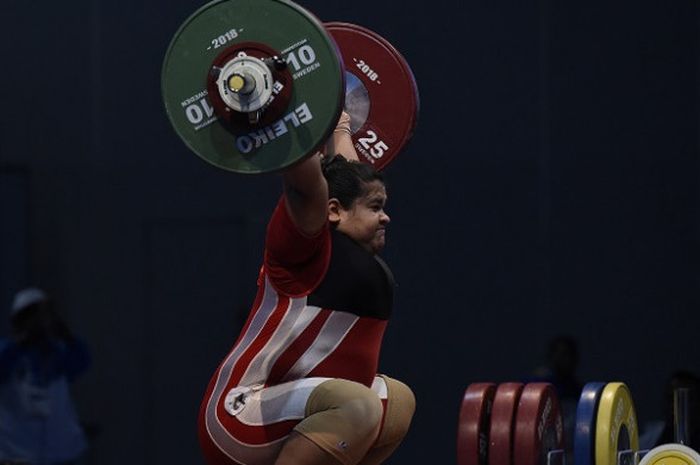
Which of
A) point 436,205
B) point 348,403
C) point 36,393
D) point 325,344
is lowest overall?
point 36,393

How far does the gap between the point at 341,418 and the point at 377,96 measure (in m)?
1.20

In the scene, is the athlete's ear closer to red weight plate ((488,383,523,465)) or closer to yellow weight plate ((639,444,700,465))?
red weight plate ((488,383,523,465))

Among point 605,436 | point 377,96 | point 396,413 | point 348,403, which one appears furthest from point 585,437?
point 377,96

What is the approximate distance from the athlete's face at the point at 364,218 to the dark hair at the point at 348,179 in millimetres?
11

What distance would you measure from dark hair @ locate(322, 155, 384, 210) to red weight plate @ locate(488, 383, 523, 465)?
989 millimetres

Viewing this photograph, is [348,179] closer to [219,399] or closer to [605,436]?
[219,399]

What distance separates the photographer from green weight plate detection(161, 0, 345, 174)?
347cm

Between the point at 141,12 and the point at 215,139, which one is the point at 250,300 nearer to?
the point at 141,12

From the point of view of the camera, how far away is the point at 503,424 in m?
4.45

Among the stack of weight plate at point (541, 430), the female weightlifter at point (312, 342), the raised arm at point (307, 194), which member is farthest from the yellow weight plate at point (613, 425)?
the raised arm at point (307, 194)

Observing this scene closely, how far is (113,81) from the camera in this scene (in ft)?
26.9

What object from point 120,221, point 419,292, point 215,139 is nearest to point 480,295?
point 419,292

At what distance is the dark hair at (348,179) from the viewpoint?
3742 millimetres

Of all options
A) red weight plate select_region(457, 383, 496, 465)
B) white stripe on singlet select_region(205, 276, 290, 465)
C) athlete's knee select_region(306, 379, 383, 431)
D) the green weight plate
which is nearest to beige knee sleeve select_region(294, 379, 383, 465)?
athlete's knee select_region(306, 379, 383, 431)
